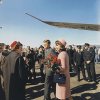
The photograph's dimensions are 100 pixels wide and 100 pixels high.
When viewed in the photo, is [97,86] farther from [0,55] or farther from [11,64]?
[11,64]

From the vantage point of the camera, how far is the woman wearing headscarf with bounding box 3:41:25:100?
675 centimetres

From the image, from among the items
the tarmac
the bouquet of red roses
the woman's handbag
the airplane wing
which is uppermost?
the airplane wing

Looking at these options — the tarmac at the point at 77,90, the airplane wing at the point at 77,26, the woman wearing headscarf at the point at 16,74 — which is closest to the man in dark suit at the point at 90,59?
the tarmac at the point at 77,90

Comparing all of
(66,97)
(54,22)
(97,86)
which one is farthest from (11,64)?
(97,86)

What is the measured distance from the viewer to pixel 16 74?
6.82 meters

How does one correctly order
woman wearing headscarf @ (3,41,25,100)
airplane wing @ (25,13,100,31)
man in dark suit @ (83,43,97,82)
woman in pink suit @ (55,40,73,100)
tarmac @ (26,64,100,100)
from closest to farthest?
woman wearing headscarf @ (3,41,25,100) < woman in pink suit @ (55,40,73,100) < airplane wing @ (25,13,100,31) < tarmac @ (26,64,100,100) < man in dark suit @ (83,43,97,82)

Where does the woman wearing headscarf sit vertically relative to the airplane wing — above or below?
below

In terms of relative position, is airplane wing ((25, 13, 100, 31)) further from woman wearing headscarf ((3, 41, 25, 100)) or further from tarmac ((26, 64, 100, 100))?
woman wearing headscarf ((3, 41, 25, 100))

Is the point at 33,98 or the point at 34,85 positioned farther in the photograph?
the point at 34,85

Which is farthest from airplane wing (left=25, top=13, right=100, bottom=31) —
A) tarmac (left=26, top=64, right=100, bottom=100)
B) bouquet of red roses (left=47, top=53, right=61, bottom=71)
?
tarmac (left=26, top=64, right=100, bottom=100)

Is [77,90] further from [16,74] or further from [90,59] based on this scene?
[16,74]

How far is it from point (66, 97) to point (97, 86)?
4852 mm

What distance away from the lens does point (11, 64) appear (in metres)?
6.93

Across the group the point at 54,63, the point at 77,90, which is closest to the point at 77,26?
the point at 77,90
